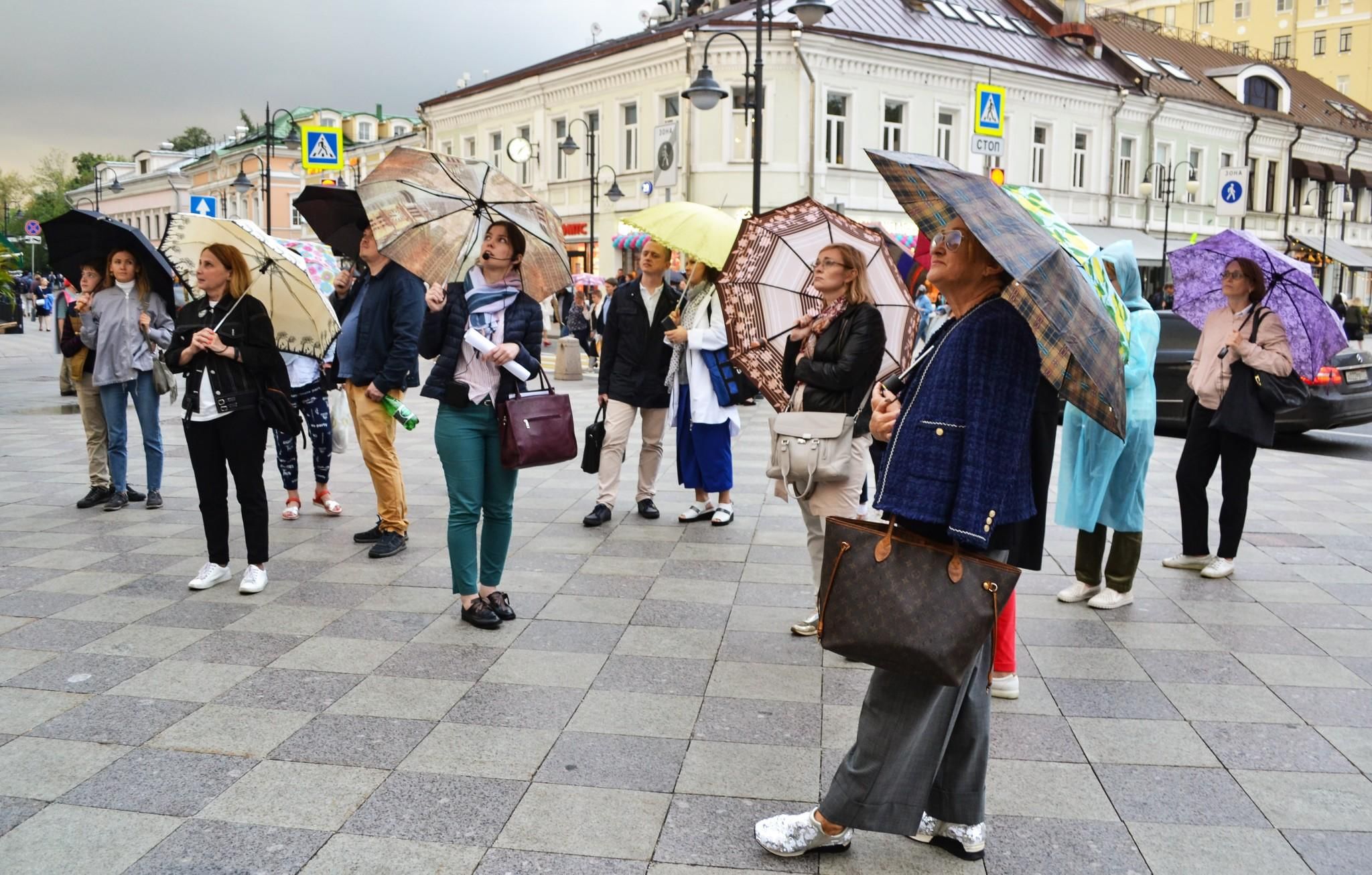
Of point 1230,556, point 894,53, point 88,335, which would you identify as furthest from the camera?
point 894,53

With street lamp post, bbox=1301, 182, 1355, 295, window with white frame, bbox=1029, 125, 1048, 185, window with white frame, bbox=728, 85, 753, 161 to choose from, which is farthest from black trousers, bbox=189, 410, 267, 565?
street lamp post, bbox=1301, 182, 1355, 295

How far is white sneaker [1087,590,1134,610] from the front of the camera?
6047 mm

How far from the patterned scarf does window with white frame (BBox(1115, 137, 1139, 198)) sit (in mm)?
37070

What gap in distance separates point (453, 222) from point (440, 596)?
79.5 inches

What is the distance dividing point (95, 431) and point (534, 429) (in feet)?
15.9

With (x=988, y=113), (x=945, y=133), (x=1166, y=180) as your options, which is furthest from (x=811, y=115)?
(x=988, y=113)

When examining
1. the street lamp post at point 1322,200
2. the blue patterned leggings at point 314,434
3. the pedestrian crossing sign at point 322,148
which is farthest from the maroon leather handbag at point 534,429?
the street lamp post at point 1322,200

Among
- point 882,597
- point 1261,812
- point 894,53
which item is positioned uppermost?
point 894,53

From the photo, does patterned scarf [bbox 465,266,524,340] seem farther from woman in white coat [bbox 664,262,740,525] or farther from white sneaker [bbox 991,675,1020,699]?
white sneaker [bbox 991,675,1020,699]

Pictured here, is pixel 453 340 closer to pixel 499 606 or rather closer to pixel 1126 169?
pixel 499 606

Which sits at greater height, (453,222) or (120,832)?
(453,222)

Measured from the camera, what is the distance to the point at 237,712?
4398mm

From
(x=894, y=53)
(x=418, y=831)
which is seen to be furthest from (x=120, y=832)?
(x=894, y=53)

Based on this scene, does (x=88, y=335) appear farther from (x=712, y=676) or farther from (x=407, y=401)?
(x=407, y=401)
